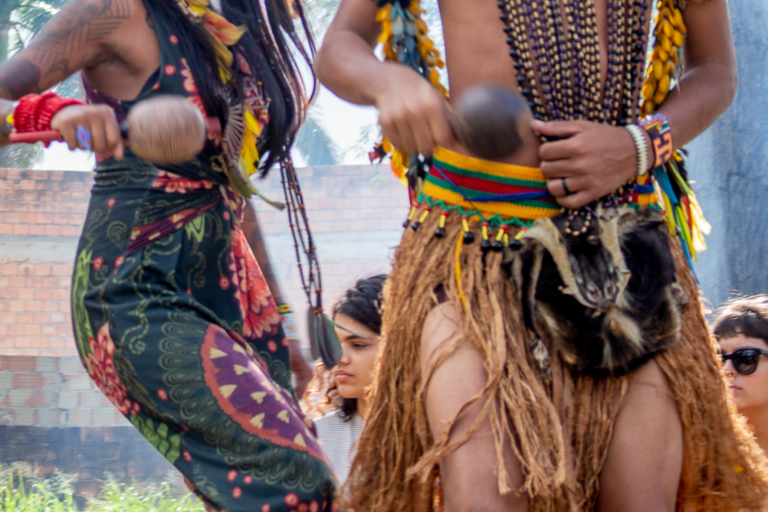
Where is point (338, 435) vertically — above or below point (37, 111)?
below

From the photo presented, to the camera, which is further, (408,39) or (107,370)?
(107,370)

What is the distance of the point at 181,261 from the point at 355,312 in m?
1.67

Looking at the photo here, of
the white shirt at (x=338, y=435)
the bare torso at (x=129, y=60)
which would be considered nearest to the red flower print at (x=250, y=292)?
the bare torso at (x=129, y=60)

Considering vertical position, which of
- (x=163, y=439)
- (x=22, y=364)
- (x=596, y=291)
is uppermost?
(x=596, y=291)

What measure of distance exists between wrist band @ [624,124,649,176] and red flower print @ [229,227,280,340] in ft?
3.54

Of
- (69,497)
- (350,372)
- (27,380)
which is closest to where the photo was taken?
(350,372)

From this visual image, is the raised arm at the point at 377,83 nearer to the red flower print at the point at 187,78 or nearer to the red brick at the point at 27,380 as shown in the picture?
the red flower print at the point at 187,78

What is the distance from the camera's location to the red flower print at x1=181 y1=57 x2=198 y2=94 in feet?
6.99

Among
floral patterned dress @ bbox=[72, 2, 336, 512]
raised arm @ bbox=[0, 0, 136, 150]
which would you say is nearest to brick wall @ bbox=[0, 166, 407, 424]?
floral patterned dress @ bbox=[72, 2, 336, 512]

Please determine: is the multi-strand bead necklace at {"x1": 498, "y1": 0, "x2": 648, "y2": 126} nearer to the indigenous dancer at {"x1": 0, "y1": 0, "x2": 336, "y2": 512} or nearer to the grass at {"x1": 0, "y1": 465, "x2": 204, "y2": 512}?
the indigenous dancer at {"x1": 0, "y1": 0, "x2": 336, "y2": 512}

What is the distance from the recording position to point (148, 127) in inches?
67.3

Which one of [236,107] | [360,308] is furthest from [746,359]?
[236,107]

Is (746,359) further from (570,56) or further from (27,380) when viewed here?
(27,380)

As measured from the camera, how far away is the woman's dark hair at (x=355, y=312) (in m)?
3.66
